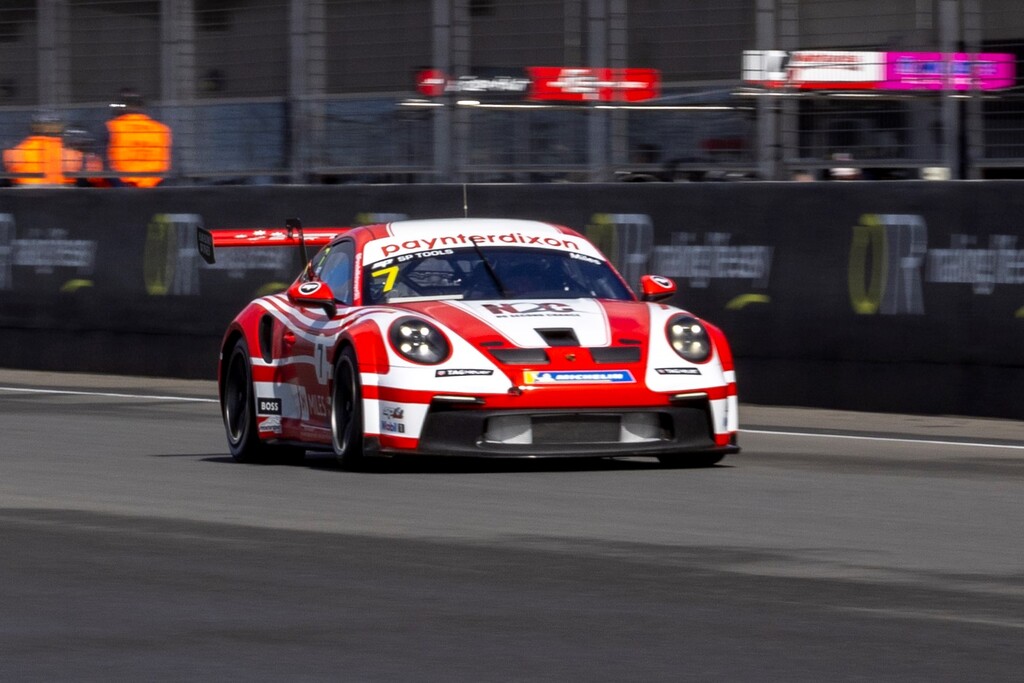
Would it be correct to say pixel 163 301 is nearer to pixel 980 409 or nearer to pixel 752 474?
pixel 980 409

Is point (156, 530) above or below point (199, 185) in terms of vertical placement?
below

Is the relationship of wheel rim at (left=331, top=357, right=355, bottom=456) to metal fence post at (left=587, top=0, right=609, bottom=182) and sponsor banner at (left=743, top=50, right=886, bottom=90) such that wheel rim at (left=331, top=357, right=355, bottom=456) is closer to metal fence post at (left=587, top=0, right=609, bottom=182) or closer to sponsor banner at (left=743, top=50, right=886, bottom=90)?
sponsor banner at (left=743, top=50, right=886, bottom=90)

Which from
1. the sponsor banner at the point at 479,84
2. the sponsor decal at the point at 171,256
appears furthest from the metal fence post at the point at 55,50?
the sponsor banner at the point at 479,84

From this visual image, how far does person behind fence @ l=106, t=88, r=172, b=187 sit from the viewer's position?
19047 mm

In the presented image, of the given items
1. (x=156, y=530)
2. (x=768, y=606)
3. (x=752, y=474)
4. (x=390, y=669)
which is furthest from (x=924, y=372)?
(x=390, y=669)

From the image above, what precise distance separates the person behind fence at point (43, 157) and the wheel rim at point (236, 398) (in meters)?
8.12

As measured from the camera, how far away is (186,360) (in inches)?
714

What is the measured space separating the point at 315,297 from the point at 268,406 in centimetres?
82

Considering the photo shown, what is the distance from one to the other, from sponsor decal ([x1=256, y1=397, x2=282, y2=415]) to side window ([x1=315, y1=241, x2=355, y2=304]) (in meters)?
0.61

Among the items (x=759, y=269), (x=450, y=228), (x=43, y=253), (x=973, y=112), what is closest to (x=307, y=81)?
(x=43, y=253)

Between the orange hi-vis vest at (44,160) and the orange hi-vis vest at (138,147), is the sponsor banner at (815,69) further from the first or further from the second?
the orange hi-vis vest at (44,160)

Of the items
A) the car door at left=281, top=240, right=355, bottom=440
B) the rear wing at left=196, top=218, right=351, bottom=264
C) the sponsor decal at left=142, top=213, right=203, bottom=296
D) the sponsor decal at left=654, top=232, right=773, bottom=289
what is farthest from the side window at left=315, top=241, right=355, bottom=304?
the sponsor decal at left=142, top=213, right=203, bottom=296

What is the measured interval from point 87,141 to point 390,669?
48.8 ft

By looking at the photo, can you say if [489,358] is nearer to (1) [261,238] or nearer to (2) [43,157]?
(1) [261,238]
